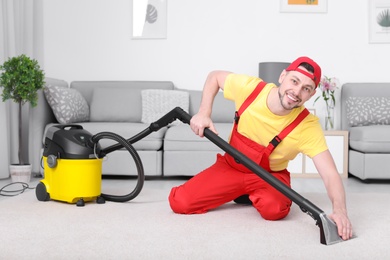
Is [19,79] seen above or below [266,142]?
above

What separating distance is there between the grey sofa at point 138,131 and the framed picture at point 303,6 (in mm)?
1140

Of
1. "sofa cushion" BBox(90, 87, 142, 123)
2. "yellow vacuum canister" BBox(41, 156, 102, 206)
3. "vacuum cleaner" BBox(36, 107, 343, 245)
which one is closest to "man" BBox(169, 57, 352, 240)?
"vacuum cleaner" BBox(36, 107, 343, 245)

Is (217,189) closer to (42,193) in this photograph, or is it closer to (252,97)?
(252,97)

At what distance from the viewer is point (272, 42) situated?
4918 mm

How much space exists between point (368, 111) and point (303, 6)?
1187 millimetres

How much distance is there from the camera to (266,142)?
90.0 inches

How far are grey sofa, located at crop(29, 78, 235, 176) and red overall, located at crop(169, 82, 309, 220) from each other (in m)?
1.39

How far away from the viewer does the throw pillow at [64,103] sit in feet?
13.2

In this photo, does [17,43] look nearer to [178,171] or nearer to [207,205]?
[178,171]

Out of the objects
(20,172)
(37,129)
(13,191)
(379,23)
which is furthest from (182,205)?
(379,23)

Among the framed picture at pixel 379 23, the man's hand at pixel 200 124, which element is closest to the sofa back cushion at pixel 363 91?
the framed picture at pixel 379 23

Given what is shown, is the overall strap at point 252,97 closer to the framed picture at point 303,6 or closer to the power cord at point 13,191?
the power cord at point 13,191

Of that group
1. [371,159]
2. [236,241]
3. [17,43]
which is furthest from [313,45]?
[236,241]

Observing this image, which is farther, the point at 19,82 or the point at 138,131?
the point at 138,131
